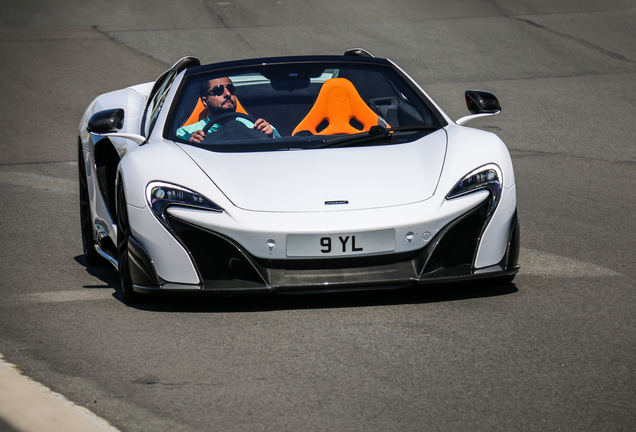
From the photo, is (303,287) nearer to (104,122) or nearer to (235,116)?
(235,116)

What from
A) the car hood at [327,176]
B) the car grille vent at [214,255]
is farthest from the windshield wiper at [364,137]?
the car grille vent at [214,255]

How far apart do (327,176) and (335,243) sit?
1.47ft

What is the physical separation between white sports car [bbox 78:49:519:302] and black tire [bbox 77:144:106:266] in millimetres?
588

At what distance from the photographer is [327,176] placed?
186 inches

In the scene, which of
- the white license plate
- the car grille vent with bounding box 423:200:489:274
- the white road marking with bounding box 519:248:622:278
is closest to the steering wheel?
the white license plate

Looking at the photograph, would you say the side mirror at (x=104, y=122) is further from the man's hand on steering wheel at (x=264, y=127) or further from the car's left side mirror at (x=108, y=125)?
the man's hand on steering wheel at (x=264, y=127)

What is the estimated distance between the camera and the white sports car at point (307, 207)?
175 inches

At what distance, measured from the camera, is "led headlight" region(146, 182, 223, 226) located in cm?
453

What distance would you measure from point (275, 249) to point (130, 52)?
42.5 feet

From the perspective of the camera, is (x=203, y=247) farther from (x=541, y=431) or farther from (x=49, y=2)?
(x=49, y=2)

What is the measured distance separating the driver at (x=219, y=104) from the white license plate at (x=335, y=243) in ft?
4.17

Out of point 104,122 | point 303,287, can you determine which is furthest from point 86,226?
point 303,287

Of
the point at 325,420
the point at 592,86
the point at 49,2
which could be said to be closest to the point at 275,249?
the point at 325,420

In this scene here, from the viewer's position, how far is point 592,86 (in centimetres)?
1372
